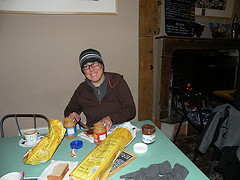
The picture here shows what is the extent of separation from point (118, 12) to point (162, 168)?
171 centimetres

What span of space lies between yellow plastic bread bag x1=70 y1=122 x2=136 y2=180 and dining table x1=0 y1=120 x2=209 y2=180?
0.09 metres

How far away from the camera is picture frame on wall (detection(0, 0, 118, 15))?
1.58 metres

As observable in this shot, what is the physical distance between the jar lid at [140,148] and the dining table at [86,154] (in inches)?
0.7

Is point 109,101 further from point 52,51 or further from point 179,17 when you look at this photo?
point 179,17

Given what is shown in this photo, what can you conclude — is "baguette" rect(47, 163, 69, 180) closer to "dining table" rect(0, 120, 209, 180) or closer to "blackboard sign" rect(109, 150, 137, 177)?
"dining table" rect(0, 120, 209, 180)

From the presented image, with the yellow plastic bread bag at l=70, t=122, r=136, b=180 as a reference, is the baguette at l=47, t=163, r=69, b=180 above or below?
below

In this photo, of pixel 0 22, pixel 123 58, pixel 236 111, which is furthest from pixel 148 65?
pixel 0 22

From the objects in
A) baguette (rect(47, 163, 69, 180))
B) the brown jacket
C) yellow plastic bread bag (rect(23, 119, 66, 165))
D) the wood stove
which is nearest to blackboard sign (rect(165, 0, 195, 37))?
the wood stove

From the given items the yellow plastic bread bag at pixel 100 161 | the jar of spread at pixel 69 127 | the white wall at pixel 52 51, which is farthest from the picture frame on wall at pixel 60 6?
the yellow plastic bread bag at pixel 100 161

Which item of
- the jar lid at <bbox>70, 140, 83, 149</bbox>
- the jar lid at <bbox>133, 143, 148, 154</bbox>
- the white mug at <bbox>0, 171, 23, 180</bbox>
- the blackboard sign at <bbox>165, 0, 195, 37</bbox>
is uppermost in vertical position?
the blackboard sign at <bbox>165, 0, 195, 37</bbox>

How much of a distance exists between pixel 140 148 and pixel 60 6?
1618 mm

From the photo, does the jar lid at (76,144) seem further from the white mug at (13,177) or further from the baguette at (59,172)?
the white mug at (13,177)

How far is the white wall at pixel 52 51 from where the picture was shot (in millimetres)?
1669

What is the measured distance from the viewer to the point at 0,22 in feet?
5.27
